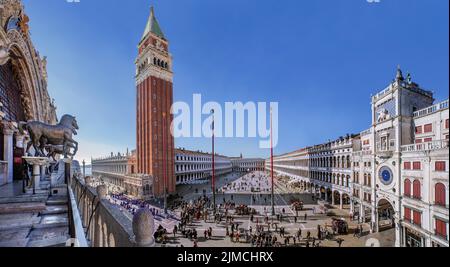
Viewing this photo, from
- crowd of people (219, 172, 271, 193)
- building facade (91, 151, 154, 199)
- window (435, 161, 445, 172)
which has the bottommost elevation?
crowd of people (219, 172, 271, 193)

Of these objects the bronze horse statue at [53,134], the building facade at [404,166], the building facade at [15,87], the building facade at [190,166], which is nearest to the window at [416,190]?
the building facade at [404,166]

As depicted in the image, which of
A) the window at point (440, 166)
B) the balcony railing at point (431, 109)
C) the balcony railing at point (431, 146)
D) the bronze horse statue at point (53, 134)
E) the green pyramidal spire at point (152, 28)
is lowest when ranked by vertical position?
the window at point (440, 166)

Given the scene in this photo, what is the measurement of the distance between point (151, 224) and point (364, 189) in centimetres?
2377

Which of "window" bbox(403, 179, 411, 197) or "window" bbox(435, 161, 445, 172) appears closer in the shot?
"window" bbox(435, 161, 445, 172)

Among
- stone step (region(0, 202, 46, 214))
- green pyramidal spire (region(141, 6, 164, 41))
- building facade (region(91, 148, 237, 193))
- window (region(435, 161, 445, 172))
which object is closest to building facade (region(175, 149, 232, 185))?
building facade (region(91, 148, 237, 193))

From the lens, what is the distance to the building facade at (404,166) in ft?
38.1

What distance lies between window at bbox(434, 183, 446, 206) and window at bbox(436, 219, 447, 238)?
101 centimetres

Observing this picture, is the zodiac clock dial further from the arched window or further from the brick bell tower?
the brick bell tower

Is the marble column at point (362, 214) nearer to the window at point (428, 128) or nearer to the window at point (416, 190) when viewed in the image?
the window at point (416, 190)

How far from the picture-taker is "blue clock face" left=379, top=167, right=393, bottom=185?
16203 mm

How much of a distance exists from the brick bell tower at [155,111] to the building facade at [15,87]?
19.0 meters
